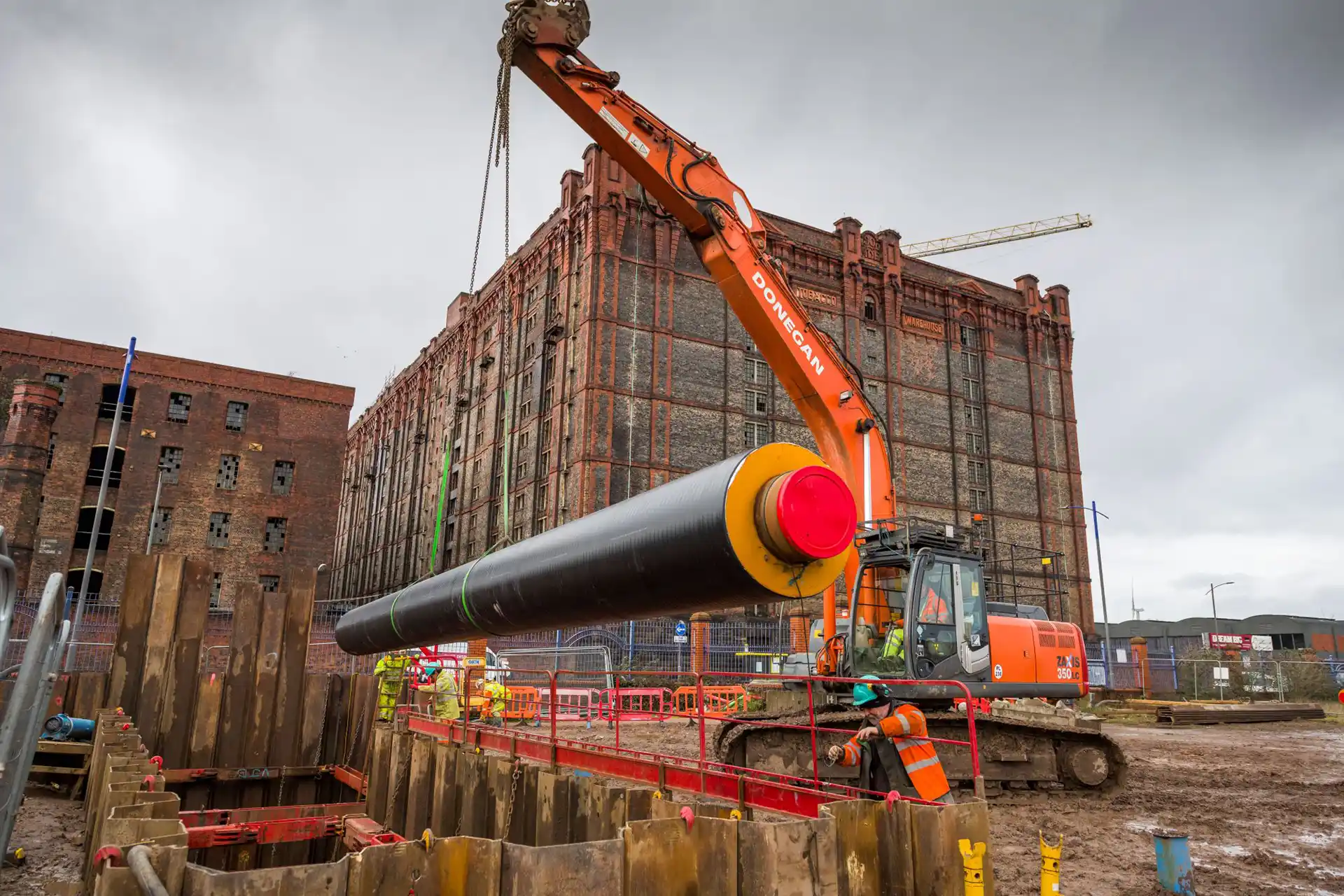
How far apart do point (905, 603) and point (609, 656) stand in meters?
20.1

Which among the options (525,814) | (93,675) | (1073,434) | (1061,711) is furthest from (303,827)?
(1073,434)

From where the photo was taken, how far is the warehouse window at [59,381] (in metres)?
34.8

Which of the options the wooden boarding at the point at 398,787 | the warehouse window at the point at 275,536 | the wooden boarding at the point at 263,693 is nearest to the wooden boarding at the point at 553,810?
the wooden boarding at the point at 398,787

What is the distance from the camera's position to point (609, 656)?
28594 millimetres

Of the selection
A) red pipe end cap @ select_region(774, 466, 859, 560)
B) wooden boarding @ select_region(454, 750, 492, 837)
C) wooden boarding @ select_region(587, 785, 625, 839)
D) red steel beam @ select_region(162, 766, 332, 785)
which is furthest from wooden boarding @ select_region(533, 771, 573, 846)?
red steel beam @ select_region(162, 766, 332, 785)

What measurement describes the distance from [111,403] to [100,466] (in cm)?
271

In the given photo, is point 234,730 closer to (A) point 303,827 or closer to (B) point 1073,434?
(A) point 303,827

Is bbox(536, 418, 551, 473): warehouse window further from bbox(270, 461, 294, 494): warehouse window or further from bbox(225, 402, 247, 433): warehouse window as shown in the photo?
bbox(225, 402, 247, 433): warehouse window

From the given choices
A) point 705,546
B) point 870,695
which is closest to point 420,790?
point 870,695

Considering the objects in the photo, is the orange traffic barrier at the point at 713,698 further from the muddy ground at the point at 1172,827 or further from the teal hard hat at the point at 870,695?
the teal hard hat at the point at 870,695

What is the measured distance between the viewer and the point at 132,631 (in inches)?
412

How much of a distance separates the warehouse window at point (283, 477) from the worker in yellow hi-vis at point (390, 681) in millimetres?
24327

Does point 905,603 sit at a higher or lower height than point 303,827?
higher

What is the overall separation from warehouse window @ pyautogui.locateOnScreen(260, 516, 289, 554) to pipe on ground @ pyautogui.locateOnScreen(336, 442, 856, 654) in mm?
36415
